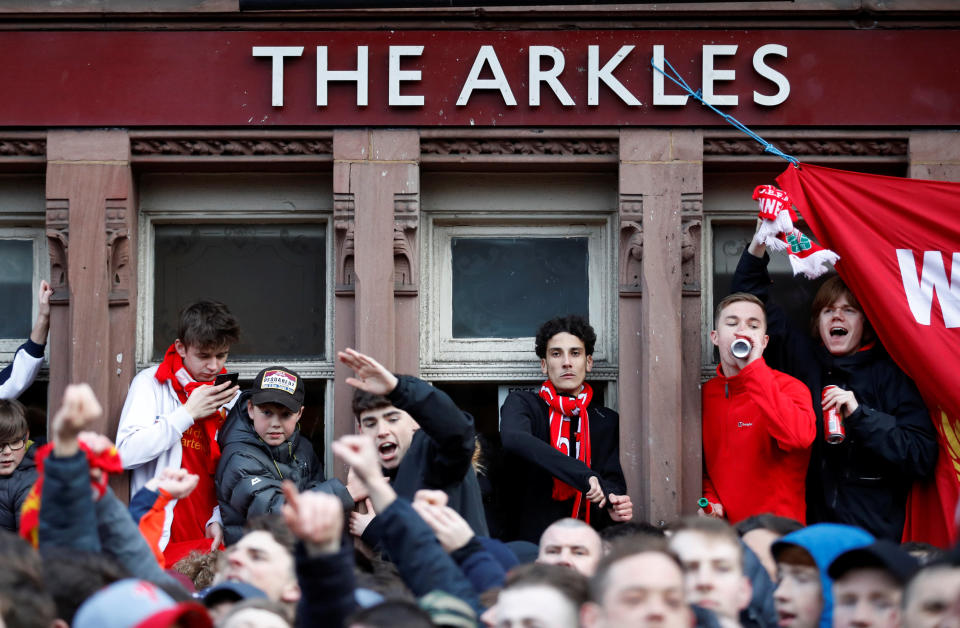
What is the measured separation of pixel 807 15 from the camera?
760cm

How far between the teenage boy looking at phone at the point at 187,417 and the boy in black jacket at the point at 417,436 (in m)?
0.87

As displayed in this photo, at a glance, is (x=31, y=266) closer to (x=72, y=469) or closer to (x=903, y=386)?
(x=72, y=469)

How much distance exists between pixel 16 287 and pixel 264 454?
2016 mm

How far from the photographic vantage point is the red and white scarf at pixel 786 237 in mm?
7102

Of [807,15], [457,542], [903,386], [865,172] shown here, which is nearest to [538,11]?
[807,15]

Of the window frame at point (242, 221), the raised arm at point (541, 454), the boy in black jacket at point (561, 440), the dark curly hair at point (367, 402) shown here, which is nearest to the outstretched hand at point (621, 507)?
the boy in black jacket at point (561, 440)

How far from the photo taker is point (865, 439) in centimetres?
676

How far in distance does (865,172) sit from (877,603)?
3647 millimetres

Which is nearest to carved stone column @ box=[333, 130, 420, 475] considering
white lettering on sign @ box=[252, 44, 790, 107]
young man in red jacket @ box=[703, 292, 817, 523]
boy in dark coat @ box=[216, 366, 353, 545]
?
white lettering on sign @ box=[252, 44, 790, 107]

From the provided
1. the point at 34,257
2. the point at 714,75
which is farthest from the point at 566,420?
the point at 34,257

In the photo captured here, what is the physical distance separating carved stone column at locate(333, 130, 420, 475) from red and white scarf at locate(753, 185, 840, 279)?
1823 mm

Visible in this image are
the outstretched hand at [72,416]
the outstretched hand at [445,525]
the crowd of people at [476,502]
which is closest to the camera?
the crowd of people at [476,502]

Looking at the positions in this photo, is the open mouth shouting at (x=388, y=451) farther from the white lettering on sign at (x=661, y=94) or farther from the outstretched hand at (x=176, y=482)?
the white lettering on sign at (x=661, y=94)

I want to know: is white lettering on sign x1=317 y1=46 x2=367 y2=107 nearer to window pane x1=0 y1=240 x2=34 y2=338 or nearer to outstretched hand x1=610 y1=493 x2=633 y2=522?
window pane x1=0 y1=240 x2=34 y2=338
